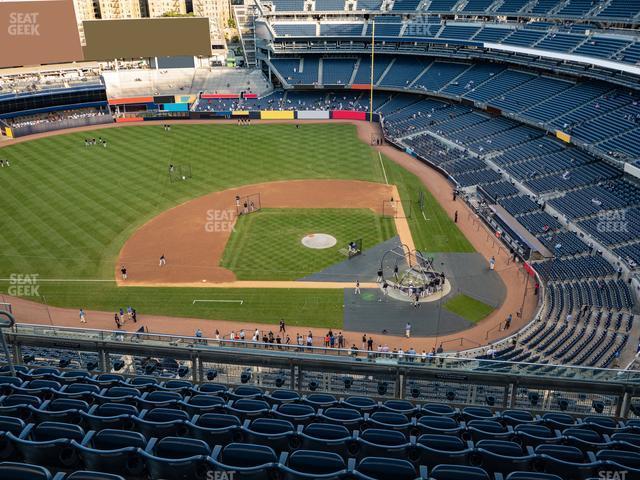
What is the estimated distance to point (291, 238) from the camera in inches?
1663

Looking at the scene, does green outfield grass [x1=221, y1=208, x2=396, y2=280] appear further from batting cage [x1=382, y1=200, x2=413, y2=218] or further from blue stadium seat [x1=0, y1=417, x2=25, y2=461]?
blue stadium seat [x1=0, y1=417, x2=25, y2=461]

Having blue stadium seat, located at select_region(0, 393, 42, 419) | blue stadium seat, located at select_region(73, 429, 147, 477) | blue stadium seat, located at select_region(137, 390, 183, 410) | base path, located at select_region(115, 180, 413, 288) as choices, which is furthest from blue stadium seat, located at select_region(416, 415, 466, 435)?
base path, located at select_region(115, 180, 413, 288)

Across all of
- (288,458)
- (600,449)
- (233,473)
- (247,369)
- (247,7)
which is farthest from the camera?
(247,7)

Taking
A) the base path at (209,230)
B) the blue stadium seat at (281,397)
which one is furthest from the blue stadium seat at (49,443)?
the base path at (209,230)

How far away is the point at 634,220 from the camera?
38.7 m

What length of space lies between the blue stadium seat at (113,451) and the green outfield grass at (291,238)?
90.0 ft

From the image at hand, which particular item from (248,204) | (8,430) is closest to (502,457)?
(8,430)

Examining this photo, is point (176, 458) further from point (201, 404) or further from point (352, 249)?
point (352, 249)

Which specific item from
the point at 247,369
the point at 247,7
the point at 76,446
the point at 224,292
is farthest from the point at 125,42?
the point at 76,446

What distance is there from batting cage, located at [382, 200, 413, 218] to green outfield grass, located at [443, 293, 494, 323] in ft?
43.5

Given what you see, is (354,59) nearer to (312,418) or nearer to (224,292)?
(224,292)

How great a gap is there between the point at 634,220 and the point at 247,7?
365 feet

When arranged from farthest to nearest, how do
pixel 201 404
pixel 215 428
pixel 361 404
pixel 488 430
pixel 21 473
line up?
pixel 361 404 → pixel 201 404 → pixel 488 430 → pixel 215 428 → pixel 21 473

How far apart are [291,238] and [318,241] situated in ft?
7.25
